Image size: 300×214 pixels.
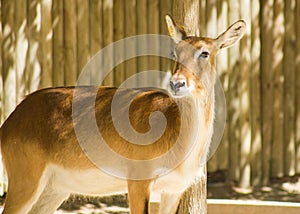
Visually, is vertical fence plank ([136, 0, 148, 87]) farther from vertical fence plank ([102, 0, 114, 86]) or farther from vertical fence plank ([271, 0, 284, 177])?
vertical fence plank ([271, 0, 284, 177])

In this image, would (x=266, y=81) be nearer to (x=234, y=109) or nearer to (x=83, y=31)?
(x=234, y=109)

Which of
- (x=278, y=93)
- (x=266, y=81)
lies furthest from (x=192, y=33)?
(x=278, y=93)

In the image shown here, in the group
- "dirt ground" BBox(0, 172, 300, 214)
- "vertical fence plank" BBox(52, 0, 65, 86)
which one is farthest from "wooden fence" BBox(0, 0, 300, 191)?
"dirt ground" BBox(0, 172, 300, 214)

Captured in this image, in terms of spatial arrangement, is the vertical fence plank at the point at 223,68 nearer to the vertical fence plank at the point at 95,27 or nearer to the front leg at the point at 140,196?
the vertical fence plank at the point at 95,27

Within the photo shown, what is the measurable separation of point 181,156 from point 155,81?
3628 millimetres

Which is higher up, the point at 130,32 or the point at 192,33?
the point at 130,32

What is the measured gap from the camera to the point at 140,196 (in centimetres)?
573

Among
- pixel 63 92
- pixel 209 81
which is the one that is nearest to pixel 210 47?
pixel 209 81

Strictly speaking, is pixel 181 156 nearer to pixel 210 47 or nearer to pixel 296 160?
pixel 210 47

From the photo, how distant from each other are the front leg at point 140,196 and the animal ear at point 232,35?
1347mm

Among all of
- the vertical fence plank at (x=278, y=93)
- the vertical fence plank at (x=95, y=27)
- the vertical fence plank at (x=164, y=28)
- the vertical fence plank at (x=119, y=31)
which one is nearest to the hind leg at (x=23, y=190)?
the vertical fence plank at (x=95, y=27)

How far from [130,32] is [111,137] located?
352 cm

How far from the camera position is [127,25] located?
30.7ft

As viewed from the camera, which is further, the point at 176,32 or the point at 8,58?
the point at 8,58
